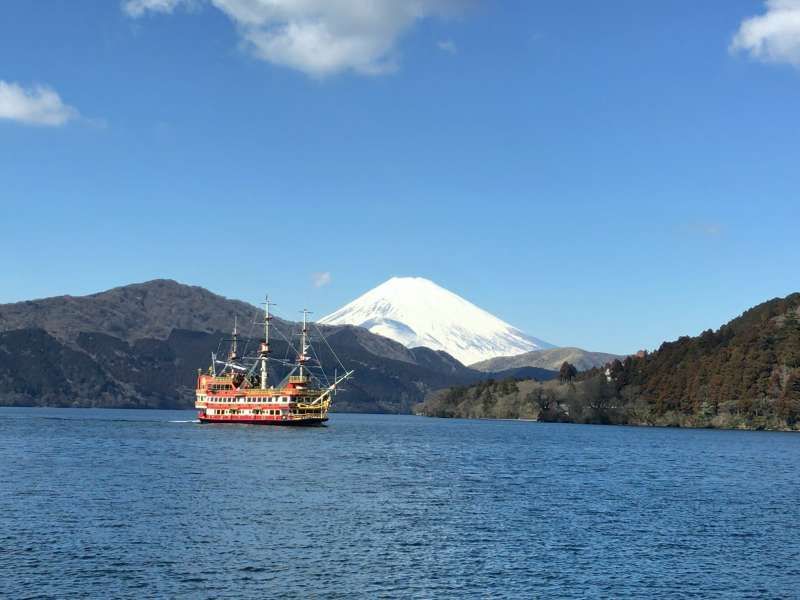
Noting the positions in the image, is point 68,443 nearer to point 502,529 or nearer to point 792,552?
point 502,529

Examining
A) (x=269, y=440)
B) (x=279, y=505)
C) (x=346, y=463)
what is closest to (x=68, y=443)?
(x=269, y=440)

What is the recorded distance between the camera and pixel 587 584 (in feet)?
187

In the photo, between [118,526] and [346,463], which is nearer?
[118,526]

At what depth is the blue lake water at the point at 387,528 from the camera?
55875 millimetres

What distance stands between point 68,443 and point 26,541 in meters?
113

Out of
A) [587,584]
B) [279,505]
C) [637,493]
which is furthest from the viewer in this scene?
[637,493]

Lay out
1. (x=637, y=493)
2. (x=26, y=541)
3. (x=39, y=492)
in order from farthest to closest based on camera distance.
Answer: (x=637, y=493) → (x=39, y=492) → (x=26, y=541)

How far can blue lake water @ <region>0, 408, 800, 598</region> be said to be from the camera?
5588 centimetres

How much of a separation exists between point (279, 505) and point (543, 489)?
32.7 m

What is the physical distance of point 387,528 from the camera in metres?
74.4

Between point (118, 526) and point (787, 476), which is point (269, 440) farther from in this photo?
point (118, 526)

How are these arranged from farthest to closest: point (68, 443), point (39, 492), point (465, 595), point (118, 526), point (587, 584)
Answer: point (68, 443), point (39, 492), point (118, 526), point (587, 584), point (465, 595)

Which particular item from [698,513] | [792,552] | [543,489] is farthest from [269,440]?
[792,552]

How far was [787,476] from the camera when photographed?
12469 centimetres
